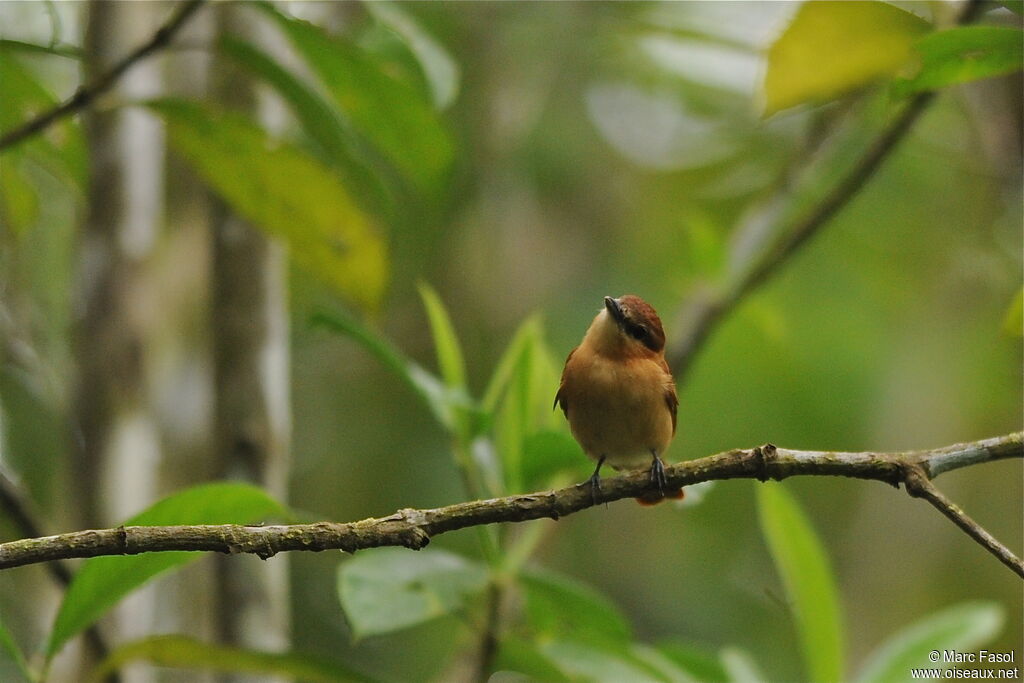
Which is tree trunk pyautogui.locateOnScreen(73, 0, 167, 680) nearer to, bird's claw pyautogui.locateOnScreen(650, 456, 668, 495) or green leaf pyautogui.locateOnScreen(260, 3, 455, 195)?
green leaf pyautogui.locateOnScreen(260, 3, 455, 195)

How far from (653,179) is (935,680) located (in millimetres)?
3850

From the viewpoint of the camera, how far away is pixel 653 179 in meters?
6.42

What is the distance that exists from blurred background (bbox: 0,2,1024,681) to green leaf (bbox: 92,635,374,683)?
10.8 inches

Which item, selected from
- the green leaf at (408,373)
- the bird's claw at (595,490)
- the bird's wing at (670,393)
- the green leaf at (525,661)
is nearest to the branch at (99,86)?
the green leaf at (408,373)

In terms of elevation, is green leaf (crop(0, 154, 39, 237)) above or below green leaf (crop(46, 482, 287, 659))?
above

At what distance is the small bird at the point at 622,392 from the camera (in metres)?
3.39

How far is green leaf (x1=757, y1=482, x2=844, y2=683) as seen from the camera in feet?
10.2

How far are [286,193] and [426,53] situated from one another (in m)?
0.54

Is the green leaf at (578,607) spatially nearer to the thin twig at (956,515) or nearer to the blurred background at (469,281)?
the blurred background at (469,281)

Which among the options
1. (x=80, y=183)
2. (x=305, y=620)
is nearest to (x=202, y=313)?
(x=80, y=183)

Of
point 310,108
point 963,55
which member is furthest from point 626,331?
point 963,55

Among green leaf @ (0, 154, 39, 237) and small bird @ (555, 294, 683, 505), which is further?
small bird @ (555, 294, 683, 505)

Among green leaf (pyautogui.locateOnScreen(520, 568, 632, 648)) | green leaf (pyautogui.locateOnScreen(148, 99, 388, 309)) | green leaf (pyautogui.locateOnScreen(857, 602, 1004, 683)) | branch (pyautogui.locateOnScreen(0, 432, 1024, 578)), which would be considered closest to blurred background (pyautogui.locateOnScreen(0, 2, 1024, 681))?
green leaf (pyautogui.locateOnScreen(148, 99, 388, 309))

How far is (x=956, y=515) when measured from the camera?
1.64m
